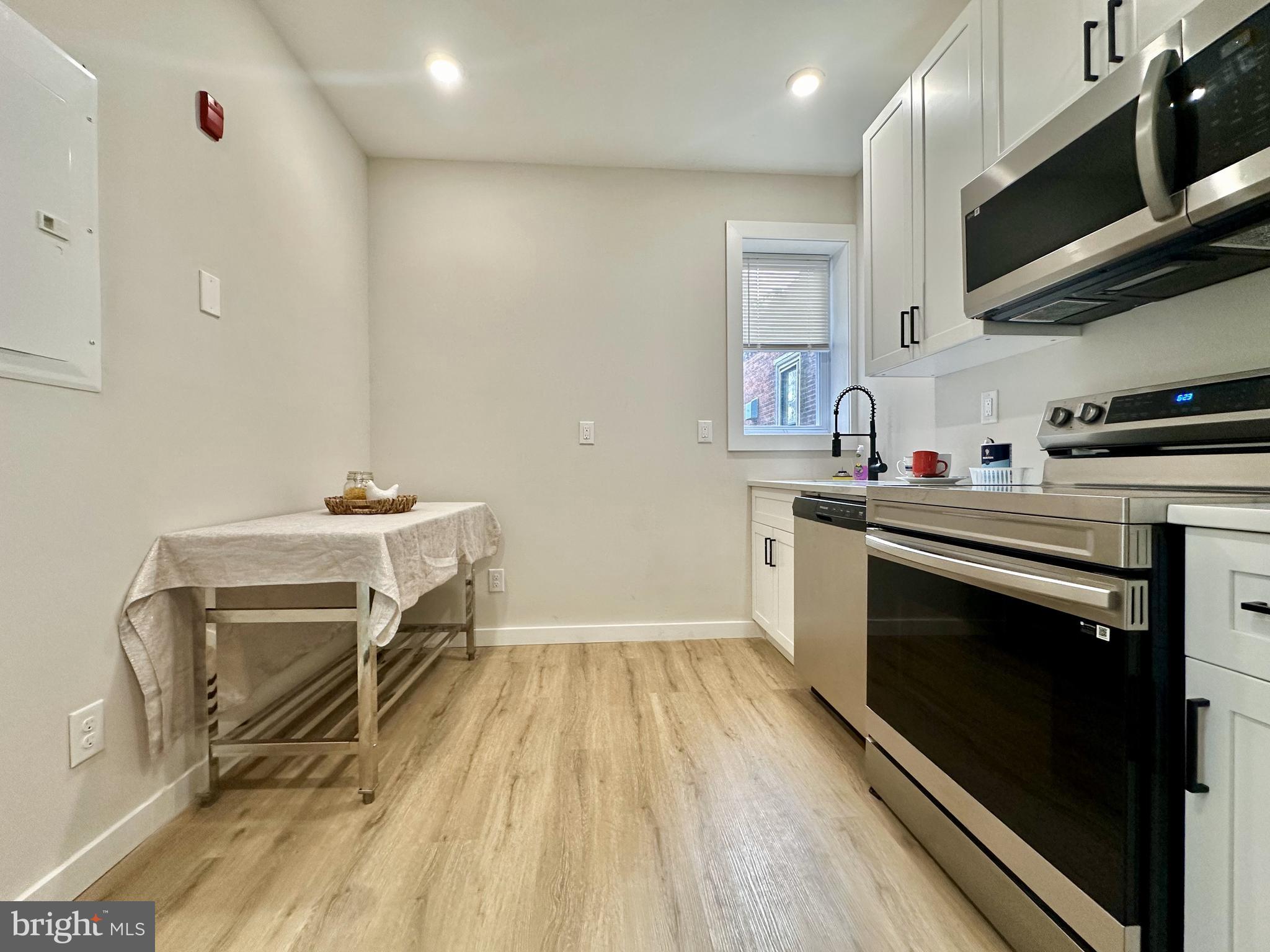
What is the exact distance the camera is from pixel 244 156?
1899 millimetres

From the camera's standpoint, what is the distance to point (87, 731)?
124cm

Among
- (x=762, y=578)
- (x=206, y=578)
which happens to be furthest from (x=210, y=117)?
(x=762, y=578)

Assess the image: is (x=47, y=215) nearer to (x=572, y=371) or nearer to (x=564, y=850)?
(x=564, y=850)

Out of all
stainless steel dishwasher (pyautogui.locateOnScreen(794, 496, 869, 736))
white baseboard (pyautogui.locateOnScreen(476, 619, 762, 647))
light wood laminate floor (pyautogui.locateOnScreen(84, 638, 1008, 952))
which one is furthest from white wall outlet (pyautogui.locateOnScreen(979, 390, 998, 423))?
white baseboard (pyautogui.locateOnScreen(476, 619, 762, 647))

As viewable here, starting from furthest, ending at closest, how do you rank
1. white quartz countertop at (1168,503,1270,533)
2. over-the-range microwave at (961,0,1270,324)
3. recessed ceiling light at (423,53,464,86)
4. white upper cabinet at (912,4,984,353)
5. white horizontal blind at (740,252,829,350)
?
1. white horizontal blind at (740,252,829,350)
2. recessed ceiling light at (423,53,464,86)
3. white upper cabinet at (912,4,984,353)
4. over-the-range microwave at (961,0,1270,324)
5. white quartz countertop at (1168,503,1270,533)

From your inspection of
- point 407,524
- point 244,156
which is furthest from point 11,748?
point 244,156

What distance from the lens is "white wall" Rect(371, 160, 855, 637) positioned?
9.59ft

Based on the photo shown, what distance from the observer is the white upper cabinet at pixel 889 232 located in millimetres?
1985

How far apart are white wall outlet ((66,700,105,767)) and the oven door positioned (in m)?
1.90

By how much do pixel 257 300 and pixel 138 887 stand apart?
5.62ft

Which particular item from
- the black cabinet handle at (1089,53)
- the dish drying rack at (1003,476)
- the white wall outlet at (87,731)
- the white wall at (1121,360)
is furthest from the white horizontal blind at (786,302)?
the white wall outlet at (87,731)

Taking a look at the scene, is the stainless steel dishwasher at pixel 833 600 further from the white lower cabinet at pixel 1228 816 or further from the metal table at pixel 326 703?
the metal table at pixel 326 703

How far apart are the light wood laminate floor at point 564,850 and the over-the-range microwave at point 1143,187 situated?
54.5 inches

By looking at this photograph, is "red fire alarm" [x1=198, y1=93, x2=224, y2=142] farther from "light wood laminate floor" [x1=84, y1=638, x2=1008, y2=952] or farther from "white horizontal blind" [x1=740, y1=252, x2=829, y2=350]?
"white horizontal blind" [x1=740, y1=252, x2=829, y2=350]
